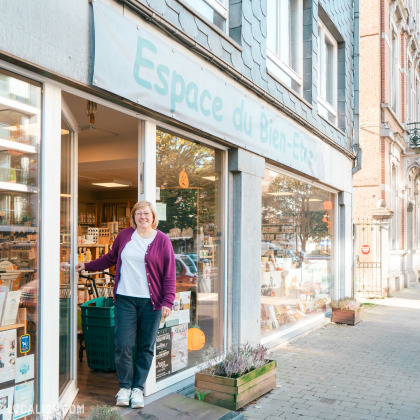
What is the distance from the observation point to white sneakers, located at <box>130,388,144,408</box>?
4.46m

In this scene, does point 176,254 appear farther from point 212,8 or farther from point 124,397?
point 212,8

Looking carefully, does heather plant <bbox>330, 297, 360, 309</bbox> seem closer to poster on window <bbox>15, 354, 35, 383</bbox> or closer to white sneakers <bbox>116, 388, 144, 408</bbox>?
white sneakers <bbox>116, 388, 144, 408</bbox>

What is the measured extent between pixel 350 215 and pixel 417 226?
13931 millimetres

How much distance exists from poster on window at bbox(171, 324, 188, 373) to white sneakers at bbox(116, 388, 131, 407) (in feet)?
3.13

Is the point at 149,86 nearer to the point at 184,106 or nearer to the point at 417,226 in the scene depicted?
the point at 184,106

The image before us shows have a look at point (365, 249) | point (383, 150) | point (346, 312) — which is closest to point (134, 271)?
point (346, 312)

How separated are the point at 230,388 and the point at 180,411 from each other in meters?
0.58

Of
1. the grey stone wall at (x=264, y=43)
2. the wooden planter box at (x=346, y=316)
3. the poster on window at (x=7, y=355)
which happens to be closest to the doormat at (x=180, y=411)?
the poster on window at (x=7, y=355)

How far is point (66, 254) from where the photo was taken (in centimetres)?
470

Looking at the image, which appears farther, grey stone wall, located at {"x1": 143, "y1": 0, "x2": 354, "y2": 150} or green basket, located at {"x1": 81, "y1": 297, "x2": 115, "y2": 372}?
green basket, located at {"x1": 81, "y1": 297, "x2": 115, "y2": 372}

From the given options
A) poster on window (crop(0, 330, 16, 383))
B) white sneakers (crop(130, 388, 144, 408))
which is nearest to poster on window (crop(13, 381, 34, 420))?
poster on window (crop(0, 330, 16, 383))

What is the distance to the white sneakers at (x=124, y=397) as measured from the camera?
14.5ft

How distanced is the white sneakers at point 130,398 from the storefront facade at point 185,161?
0.33 metres

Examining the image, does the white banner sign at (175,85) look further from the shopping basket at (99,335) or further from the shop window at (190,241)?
the shopping basket at (99,335)
